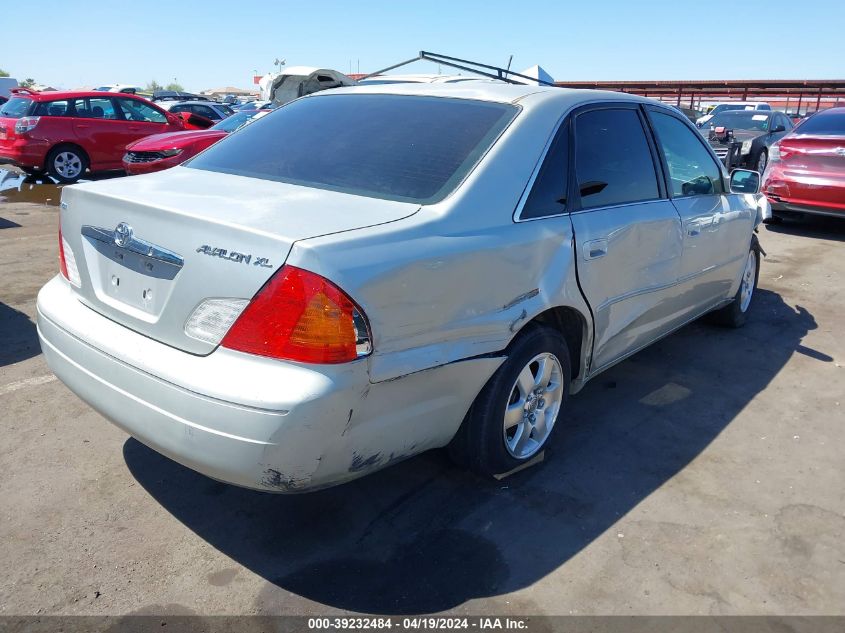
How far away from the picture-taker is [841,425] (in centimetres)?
386

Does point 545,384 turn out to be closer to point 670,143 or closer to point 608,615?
point 608,615

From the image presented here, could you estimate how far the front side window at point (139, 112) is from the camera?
41.4ft

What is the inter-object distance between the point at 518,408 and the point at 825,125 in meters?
8.20

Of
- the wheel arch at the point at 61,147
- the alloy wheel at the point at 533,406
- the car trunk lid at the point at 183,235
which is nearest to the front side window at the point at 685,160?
the alloy wheel at the point at 533,406

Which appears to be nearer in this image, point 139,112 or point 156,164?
point 156,164

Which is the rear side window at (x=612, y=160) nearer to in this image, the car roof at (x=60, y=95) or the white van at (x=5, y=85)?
the car roof at (x=60, y=95)

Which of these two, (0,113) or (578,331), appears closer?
(578,331)

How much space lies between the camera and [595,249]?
3205 millimetres

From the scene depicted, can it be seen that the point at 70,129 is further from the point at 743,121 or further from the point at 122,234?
the point at 743,121

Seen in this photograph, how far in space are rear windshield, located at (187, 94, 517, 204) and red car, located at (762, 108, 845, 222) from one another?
6953 millimetres

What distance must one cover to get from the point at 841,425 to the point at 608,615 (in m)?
2.24

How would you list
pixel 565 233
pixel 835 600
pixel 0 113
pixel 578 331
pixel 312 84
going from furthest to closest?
pixel 0 113 → pixel 312 84 → pixel 578 331 → pixel 565 233 → pixel 835 600

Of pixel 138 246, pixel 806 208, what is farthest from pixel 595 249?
pixel 806 208

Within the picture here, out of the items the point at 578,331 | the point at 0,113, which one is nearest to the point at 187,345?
the point at 578,331
